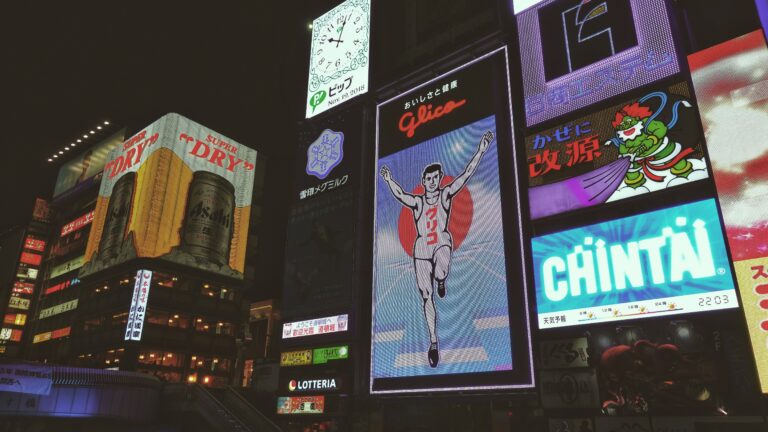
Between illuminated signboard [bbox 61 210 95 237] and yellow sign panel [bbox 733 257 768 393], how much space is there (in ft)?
217

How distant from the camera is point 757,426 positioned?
12.1m

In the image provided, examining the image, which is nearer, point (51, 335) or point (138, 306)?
point (138, 306)

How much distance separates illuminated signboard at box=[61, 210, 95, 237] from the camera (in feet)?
209

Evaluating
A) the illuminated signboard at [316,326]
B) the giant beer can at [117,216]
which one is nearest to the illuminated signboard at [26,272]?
the giant beer can at [117,216]

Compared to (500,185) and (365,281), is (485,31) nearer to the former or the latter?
(500,185)

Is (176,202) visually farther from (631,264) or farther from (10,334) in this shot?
(631,264)

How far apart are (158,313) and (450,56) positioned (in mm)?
40525

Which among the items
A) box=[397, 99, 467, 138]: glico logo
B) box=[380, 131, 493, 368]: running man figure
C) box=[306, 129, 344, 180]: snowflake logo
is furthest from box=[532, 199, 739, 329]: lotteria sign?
box=[306, 129, 344, 180]: snowflake logo

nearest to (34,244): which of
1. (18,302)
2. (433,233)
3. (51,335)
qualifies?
(18,302)

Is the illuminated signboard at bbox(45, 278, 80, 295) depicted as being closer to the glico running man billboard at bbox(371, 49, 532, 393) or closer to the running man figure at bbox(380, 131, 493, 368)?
the glico running man billboard at bbox(371, 49, 532, 393)

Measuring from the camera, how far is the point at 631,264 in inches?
585

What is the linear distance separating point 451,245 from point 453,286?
5.05 feet

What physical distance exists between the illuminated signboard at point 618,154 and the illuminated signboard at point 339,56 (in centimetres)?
1153

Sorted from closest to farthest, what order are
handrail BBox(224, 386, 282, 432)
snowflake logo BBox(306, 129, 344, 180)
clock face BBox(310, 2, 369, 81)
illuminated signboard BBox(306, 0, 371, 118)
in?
1. handrail BBox(224, 386, 282, 432)
2. snowflake logo BBox(306, 129, 344, 180)
3. illuminated signboard BBox(306, 0, 371, 118)
4. clock face BBox(310, 2, 369, 81)
